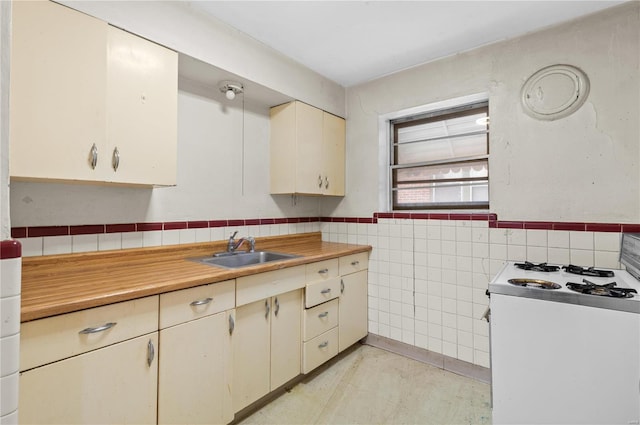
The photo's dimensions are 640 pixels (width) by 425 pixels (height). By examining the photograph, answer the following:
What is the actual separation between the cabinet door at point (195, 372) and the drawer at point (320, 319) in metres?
0.64

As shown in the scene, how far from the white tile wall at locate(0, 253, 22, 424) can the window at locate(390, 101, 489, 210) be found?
2.58 metres

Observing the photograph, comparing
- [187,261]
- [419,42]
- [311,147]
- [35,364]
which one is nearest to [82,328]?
[35,364]

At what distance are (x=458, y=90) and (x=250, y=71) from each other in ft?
5.12

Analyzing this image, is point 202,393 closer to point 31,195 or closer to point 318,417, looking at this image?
point 318,417

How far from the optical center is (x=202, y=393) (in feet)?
4.92

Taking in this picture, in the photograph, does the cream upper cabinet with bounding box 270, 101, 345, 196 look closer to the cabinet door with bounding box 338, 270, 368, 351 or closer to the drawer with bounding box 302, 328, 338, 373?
the cabinet door with bounding box 338, 270, 368, 351

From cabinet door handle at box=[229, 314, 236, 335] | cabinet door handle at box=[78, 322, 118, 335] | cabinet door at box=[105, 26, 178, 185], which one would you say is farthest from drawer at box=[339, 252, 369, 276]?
cabinet door handle at box=[78, 322, 118, 335]

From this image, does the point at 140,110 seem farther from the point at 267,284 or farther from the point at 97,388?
the point at 97,388

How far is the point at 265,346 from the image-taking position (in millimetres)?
1857

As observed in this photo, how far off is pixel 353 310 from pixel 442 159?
4.85 feet

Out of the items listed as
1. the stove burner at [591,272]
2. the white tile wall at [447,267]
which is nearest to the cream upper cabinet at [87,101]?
the white tile wall at [447,267]

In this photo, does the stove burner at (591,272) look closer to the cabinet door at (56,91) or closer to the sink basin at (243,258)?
the sink basin at (243,258)

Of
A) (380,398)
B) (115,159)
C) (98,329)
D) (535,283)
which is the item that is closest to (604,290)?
(535,283)

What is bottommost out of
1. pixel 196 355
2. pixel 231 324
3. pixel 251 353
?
pixel 251 353
